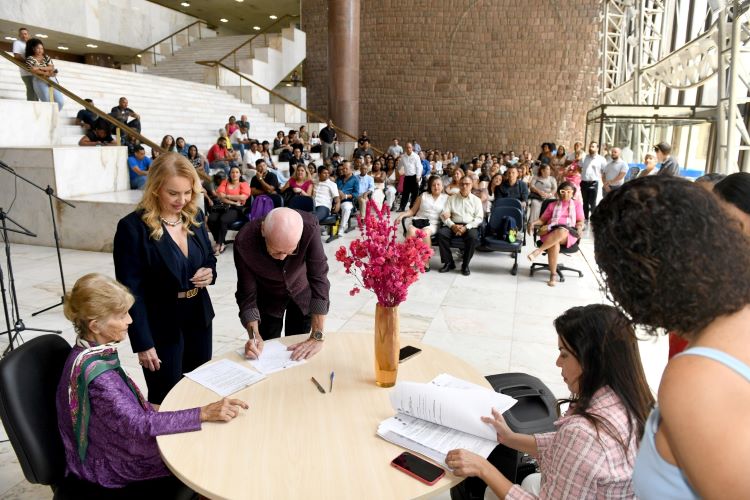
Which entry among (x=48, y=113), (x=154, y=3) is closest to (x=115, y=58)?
(x=154, y=3)

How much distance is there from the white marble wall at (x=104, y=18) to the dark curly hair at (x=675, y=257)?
1661 cm

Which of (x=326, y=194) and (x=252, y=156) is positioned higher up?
(x=252, y=156)

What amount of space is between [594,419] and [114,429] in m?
1.37

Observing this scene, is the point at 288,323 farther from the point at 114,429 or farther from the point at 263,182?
the point at 263,182

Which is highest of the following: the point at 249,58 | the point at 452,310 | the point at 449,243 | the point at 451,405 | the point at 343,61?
the point at 249,58

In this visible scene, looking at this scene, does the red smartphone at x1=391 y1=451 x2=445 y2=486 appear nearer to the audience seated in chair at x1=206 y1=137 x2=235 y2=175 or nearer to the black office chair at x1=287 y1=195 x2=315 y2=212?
the black office chair at x1=287 y1=195 x2=315 y2=212

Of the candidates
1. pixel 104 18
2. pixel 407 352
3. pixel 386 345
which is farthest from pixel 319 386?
pixel 104 18

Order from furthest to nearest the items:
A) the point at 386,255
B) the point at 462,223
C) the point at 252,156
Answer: the point at 252,156 < the point at 462,223 < the point at 386,255

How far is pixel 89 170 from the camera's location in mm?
6969

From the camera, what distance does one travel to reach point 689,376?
2.21 ft

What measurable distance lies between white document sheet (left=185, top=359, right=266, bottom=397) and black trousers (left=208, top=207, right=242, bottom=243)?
5.08 meters

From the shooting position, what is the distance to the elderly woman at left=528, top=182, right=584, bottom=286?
573 cm

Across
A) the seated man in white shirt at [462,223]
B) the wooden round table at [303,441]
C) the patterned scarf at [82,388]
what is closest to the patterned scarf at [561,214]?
the seated man in white shirt at [462,223]

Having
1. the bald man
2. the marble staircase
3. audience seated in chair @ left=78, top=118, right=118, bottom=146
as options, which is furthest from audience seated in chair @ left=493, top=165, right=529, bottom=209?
the marble staircase
